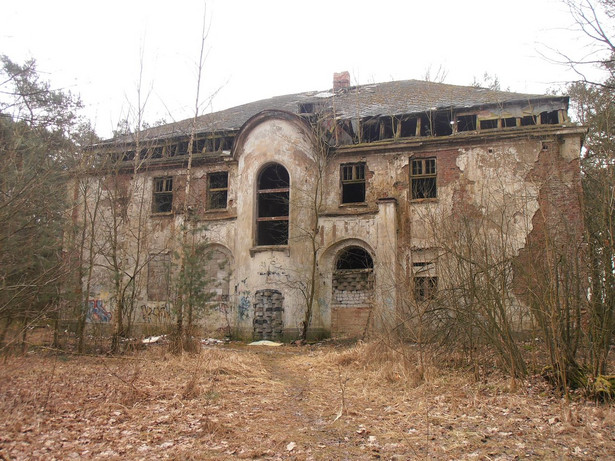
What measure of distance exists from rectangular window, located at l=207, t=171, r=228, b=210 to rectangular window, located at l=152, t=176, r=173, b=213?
196 centimetres

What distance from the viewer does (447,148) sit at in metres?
20.2

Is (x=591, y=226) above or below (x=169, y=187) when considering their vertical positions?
below

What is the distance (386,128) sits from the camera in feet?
72.7

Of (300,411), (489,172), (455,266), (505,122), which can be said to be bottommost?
(300,411)

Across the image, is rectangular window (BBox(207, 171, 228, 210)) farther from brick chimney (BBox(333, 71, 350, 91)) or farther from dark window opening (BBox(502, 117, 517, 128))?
dark window opening (BBox(502, 117, 517, 128))

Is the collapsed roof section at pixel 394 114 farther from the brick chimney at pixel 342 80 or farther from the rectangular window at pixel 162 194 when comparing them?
the rectangular window at pixel 162 194

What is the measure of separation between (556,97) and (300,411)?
17279 millimetres

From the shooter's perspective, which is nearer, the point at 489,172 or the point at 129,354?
the point at 129,354

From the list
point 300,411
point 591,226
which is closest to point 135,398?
point 300,411

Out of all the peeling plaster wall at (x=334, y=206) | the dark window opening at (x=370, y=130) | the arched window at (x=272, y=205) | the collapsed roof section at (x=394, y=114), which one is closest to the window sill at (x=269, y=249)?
the peeling plaster wall at (x=334, y=206)

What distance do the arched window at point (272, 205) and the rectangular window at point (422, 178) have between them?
5.23 meters

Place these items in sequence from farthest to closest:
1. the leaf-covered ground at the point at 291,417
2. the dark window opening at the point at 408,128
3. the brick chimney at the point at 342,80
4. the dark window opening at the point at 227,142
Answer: the brick chimney at the point at 342,80
the dark window opening at the point at 227,142
the dark window opening at the point at 408,128
the leaf-covered ground at the point at 291,417

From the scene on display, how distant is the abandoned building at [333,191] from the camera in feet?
63.0

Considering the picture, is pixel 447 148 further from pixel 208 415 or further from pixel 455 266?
pixel 208 415
